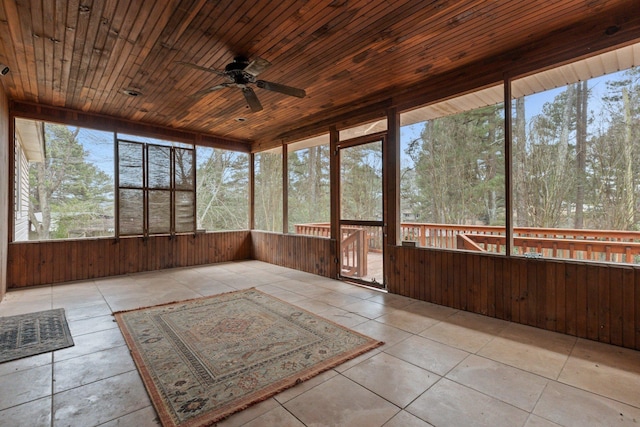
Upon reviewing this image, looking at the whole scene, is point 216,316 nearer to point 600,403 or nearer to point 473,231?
point 600,403

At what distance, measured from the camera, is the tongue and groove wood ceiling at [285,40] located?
2543 mm

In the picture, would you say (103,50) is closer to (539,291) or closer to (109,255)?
(109,255)

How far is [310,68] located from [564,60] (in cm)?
265

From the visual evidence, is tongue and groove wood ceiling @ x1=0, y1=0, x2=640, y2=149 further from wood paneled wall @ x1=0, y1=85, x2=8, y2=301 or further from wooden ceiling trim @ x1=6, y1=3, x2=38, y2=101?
wood paneled wall @ x1=0, y1=85, x2=8, y2=301

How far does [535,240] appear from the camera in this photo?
4.64 m

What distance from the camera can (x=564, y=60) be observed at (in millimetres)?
2969

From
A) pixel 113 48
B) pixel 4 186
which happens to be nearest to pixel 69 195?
pixel 4 186

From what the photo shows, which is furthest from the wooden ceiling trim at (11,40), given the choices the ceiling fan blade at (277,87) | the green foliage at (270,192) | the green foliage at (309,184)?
the green foliage at (270,192)

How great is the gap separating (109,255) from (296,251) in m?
3.52

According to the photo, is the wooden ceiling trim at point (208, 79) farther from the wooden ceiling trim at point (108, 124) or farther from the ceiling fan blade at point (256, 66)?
the wooden ceiling trim at point (108, 124)

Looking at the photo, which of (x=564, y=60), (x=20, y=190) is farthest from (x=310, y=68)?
(x=20, y=190)

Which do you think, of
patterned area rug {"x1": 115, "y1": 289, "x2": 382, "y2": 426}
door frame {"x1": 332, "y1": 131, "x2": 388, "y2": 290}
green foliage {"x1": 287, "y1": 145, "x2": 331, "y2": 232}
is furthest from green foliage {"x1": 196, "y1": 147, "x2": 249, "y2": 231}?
patterned area rug {"x1": 115, "y1": 289, "x2": 382, "y2": 426}

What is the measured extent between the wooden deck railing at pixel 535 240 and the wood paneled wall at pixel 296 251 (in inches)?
30.9

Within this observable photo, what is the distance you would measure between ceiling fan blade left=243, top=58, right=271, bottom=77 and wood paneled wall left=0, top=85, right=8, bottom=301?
363 centimetres
